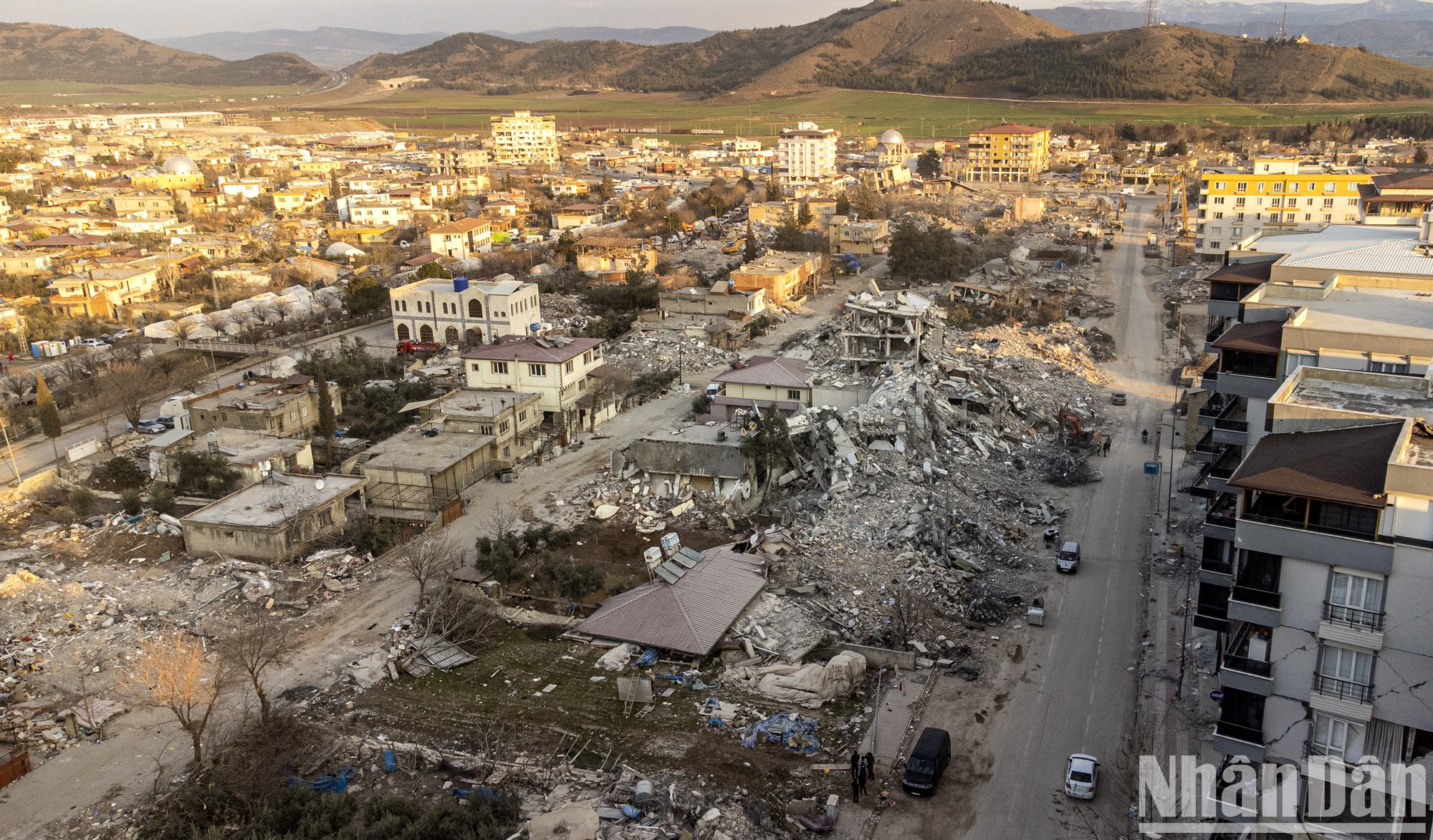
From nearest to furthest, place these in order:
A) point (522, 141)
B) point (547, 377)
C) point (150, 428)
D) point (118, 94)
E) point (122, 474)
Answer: point (122, 474) < point (547, 377) < point (150, 428) < point (522, 141) < point (118, 94)

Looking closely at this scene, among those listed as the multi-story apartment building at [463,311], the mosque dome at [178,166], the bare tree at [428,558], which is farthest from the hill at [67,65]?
the bare tree at [428,558]

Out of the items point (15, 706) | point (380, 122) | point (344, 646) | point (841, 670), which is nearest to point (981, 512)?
point (841, 670)

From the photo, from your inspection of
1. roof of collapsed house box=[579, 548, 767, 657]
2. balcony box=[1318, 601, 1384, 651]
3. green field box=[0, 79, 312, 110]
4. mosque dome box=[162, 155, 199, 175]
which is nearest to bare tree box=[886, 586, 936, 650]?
roof of collapsed house box=[579, 548, 767, 657]

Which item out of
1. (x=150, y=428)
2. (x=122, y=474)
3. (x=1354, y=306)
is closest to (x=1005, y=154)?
(x=1354, y=306)

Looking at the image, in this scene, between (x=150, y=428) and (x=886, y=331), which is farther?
(x=150, y=428)

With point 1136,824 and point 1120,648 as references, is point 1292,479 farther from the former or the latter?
point 1120,648

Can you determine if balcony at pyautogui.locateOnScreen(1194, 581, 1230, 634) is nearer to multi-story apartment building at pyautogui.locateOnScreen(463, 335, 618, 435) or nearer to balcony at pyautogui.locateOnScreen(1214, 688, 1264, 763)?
balcony at pyautogui.locateOnScreen(1214, 688, 1264, 763)

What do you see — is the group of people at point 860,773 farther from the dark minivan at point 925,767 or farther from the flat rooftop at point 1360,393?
the flat rooftop at point 1360,393

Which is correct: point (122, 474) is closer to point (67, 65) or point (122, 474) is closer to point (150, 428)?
point (150, 428)
